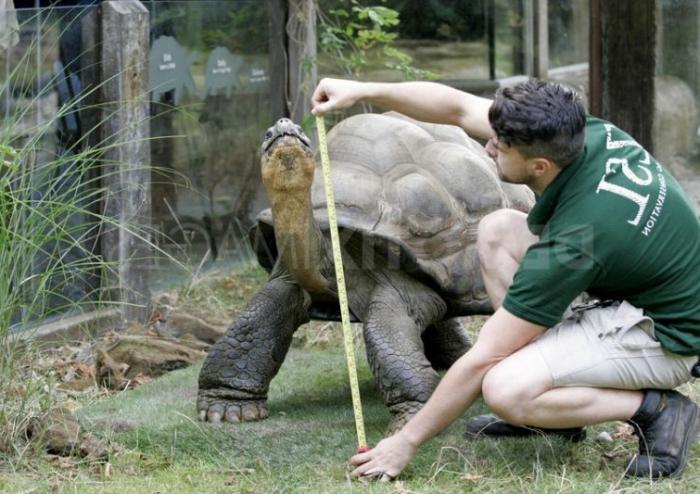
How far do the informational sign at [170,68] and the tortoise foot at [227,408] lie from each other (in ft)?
7.74

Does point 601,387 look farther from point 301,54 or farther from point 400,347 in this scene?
point 301,54

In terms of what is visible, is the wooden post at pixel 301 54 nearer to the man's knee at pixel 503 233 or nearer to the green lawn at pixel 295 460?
the green lawn at pixel 295 460

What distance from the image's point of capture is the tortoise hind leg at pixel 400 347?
14.3 ft

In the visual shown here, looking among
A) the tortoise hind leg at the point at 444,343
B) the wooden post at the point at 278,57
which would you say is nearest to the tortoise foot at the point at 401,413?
the tortoise hind leg at the point at 444,343

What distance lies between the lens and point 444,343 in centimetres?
566

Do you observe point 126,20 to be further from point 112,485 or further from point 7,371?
point 112,485

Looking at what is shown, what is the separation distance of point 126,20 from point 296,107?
155 cm

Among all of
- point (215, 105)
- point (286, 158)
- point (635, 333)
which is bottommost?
point (215, 105)

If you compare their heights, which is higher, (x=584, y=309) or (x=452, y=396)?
(x=584, y=309)

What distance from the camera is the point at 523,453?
3.97 m

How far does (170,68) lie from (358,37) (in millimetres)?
1428

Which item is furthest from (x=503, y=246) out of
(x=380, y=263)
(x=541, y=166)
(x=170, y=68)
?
(x=170, y=68)

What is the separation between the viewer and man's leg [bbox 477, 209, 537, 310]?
4.02 metres

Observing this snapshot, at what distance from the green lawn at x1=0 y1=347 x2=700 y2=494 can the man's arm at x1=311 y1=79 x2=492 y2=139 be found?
1.01 metres
